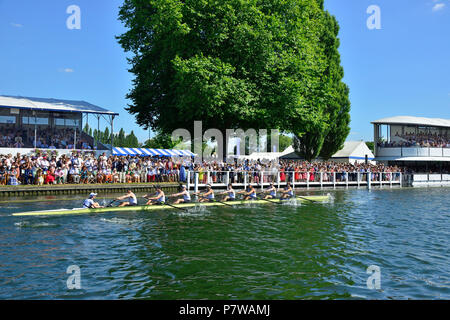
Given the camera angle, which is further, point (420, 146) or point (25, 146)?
point (420, 146)

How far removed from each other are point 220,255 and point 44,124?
27.1 metres

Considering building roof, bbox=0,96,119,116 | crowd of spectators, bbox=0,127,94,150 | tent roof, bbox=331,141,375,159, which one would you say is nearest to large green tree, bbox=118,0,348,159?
building roof, bbox=0,96,119,116

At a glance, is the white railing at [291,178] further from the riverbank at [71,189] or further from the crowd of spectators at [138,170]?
the riverbank at [71,189]

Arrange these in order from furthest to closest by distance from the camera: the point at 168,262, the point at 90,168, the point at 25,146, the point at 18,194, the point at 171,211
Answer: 1. the point at 25,146
2. the point at 90,168
3. the point at 18,194
4. the point at 171,211
5. the point at 168,262

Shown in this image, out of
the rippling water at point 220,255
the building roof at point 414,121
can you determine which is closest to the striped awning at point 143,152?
the rippling water at point 220,255

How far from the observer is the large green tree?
2906 cm

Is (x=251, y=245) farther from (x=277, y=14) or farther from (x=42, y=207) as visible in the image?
(x=277, y=14)

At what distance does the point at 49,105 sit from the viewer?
31.9 metres

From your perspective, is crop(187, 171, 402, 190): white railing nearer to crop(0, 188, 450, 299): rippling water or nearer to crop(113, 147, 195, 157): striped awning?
crop(113, 147, 195, 157): striped awning

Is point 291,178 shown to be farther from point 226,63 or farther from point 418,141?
point 418,141

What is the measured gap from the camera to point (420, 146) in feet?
163
